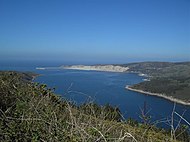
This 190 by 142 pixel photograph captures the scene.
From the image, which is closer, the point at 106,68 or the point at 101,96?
the point at 101,96

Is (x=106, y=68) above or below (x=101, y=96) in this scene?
below

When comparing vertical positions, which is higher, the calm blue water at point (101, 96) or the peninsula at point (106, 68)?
the calm blue water at point (101, 96)

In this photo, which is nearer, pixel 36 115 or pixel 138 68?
pixel 36 115

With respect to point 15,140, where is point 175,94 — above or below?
below

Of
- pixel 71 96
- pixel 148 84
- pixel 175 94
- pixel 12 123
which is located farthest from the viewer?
pixel 148 84

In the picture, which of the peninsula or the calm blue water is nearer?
the calm blue water

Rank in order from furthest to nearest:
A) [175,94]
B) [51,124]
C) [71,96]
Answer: [175,94] → [71,96] → [51,124]

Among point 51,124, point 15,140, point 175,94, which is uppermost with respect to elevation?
point 51,124

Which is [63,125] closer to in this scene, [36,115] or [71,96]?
[36,115]

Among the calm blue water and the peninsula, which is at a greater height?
the calm blue water

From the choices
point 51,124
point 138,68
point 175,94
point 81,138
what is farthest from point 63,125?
point 138,68

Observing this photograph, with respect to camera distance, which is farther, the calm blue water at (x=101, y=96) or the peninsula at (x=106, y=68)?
the peninsula at (x=106, y=68)
